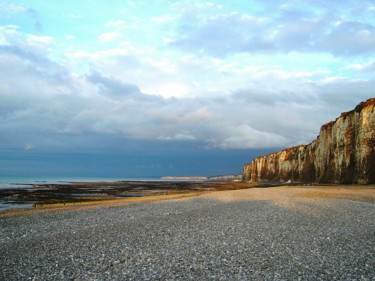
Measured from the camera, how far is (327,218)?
17031 mm

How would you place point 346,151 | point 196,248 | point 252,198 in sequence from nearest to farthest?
point 196,248
point 252,198
point 346,151

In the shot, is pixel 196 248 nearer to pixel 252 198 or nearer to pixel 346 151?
pixel 252 198

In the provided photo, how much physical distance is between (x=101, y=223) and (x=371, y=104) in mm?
45668

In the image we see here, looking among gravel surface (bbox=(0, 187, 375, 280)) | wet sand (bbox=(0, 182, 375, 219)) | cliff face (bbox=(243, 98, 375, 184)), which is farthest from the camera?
cliff face (bbox=(243, 98, 375, 184))

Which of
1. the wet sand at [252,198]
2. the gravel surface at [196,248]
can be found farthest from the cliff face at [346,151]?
the gravel surface at [196,248]

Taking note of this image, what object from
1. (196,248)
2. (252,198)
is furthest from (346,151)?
(196,248)

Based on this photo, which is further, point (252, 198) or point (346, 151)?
point (346, 151)

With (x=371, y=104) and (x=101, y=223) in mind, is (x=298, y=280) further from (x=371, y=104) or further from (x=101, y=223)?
(x=371, y=104)

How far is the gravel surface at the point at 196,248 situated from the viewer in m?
8.42

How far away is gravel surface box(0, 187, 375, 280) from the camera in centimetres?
842

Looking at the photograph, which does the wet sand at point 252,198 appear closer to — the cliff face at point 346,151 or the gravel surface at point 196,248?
the gravel surface at point 196,248

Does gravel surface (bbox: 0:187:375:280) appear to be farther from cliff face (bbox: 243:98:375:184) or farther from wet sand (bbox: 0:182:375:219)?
cliff face (bbox: 243:98:375:184)

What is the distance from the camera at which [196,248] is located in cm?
1100

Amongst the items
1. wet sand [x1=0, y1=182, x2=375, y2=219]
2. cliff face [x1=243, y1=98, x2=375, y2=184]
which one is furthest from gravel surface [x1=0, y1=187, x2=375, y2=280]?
cliff face [x1=243, y1=98, x2=375, y2=184]
